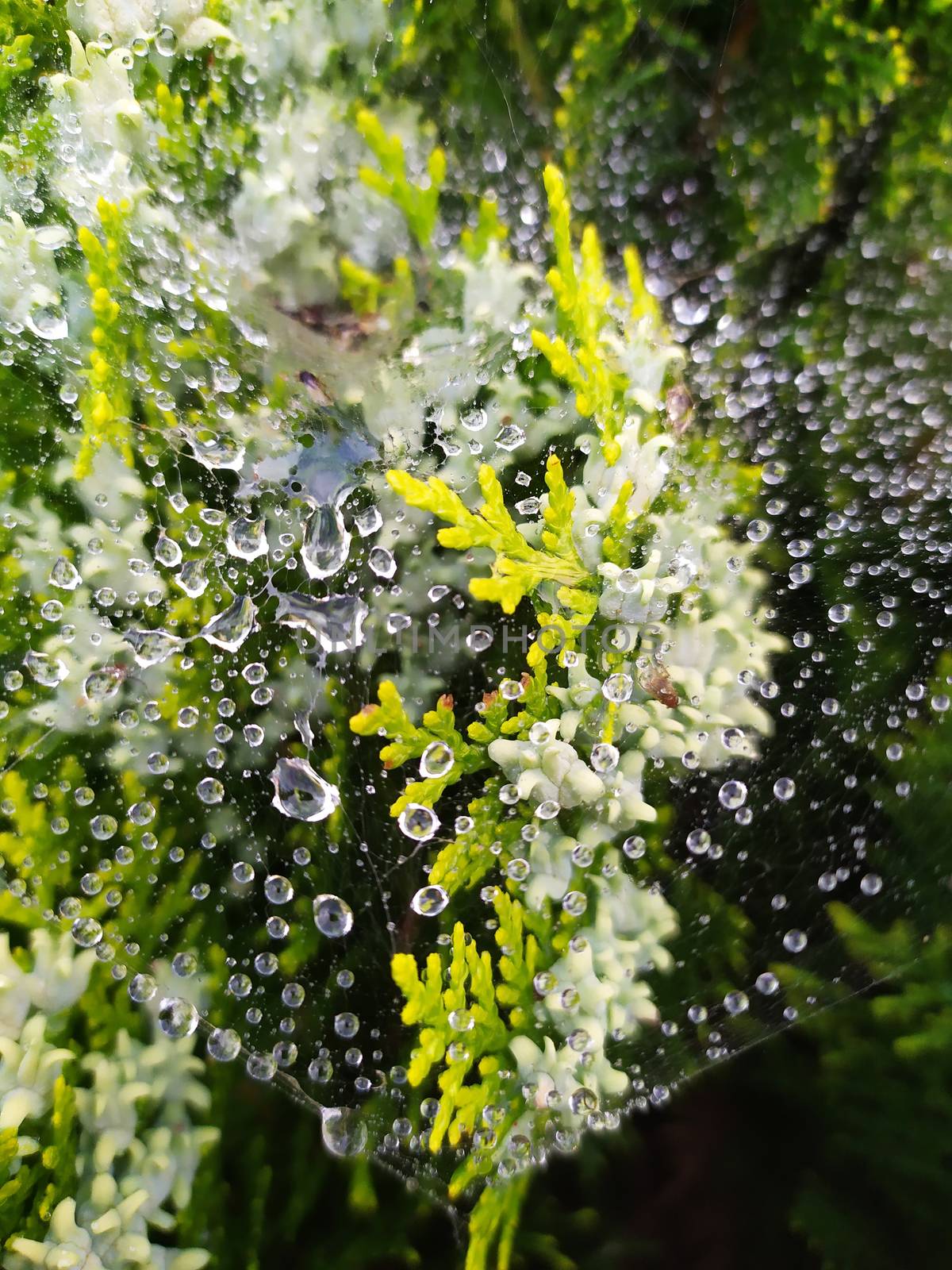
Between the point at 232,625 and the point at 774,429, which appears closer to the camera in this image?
the point at 232,625

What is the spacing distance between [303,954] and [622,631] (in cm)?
37

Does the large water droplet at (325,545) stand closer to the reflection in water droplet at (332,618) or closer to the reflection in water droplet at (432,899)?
the reflection in water droplet at (332,618)

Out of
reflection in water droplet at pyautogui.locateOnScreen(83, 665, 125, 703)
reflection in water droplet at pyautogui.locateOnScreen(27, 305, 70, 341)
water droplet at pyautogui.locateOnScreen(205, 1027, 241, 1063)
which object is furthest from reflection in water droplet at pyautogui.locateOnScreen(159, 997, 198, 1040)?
reflection in water droplet at pyautogui.locateOnScreen(27, 305, 70, 341)

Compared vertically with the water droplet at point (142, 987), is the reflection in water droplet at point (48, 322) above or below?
above

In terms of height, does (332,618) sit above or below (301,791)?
above

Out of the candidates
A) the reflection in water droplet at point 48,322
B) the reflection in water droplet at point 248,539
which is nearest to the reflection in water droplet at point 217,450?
the reflection in water droplet at point 248,539

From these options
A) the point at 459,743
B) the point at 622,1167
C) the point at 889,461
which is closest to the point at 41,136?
the point at 459,743

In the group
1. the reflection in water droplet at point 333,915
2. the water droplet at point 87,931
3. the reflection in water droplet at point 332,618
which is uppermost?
the reflection in water droplet at point 332,618

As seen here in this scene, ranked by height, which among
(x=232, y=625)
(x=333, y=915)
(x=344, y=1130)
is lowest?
(x=344, y=1130)

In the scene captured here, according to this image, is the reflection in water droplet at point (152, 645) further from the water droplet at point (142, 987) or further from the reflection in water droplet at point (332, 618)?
the water droplet at point (142, 987)

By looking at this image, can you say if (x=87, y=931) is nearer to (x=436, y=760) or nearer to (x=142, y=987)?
(x=142, y=987)

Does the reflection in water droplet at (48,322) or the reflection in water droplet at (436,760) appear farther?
the reflection in water droplet at (48,322)

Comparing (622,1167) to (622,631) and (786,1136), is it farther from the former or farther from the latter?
(622,631)

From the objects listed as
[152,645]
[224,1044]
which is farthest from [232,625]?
[224,1044]
